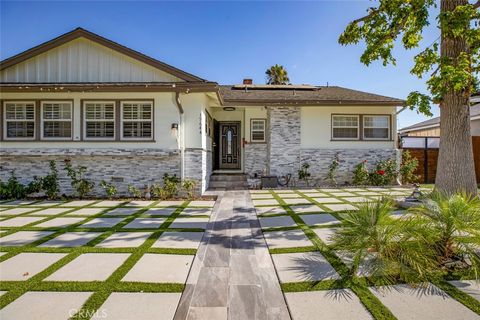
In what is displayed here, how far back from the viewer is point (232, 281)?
301 cm

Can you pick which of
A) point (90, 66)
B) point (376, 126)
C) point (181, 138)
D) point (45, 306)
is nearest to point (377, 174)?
point (376, 126)

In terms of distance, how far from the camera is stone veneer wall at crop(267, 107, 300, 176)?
1127 cm

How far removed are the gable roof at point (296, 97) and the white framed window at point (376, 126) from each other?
74 cm

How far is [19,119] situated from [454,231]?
39.6 feet

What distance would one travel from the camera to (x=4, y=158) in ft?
29.1

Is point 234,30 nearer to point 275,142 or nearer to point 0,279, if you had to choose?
point 275,142

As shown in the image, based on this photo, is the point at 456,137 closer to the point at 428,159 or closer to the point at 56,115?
the point at 428,159

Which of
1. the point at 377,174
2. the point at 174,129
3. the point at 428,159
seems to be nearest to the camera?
the point at 174,129

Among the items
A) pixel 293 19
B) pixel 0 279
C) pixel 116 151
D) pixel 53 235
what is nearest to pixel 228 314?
pixel 0 279

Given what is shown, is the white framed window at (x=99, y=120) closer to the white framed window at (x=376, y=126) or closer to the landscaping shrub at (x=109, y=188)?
the landscaping shrub at (x=109, y=188)

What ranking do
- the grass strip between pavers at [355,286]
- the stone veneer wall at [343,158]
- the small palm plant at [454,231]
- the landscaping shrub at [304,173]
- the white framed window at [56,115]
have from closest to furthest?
the grass strip between pavers at [355,286] → the small palm plant at [454,231] → the white framed window at [56,115] → the landscaping shrub at [304,173] → the stone veneer wall at [343,158]

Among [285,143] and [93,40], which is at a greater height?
[93,40]

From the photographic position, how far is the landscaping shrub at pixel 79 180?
8463 mm

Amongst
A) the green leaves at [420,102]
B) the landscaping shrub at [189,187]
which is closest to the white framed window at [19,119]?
the landscaping shrub at [189,187]
